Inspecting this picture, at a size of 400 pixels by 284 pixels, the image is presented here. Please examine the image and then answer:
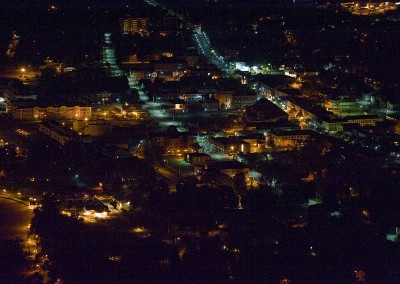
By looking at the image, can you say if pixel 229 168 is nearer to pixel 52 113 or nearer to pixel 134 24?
pixel 52 113

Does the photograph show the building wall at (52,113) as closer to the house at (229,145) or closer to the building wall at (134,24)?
the house at (229,145)

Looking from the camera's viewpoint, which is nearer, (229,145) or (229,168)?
(229,168)

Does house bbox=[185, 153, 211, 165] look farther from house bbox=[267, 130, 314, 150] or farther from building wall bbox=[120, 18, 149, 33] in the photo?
building wall bbox=[120, 18, 149, 33]

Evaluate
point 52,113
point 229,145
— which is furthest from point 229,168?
point 52,113

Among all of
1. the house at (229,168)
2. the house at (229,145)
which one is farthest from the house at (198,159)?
the house at (229,145)

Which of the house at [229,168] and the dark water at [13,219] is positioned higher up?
the house at [229,168]

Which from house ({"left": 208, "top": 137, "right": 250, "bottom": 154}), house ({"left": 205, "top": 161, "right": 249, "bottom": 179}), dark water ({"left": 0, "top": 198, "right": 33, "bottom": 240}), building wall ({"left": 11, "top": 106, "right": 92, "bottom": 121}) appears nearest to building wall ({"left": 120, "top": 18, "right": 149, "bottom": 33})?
building wall ({"left": 11, "top": 106, "right": 92, "bottom": 121})

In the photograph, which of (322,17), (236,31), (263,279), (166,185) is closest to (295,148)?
(166,185)

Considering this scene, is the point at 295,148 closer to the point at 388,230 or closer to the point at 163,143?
the point at 163,143
